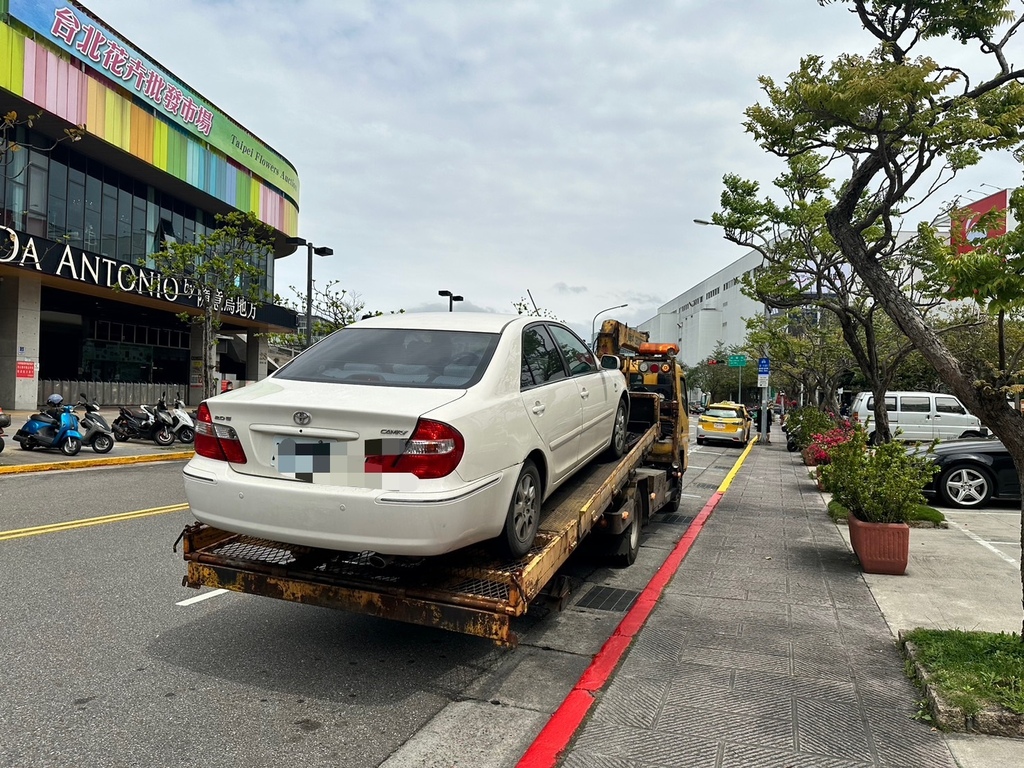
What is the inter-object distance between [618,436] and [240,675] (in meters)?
3.85

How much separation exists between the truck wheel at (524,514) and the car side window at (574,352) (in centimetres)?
134

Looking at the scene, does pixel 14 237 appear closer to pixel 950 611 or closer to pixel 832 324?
pixel 950 611

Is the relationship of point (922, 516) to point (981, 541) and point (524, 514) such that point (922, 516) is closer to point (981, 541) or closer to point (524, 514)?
point (981, 541)

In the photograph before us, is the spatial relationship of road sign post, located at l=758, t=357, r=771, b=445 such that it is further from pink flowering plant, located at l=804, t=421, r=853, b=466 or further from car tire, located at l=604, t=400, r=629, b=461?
car tire, located at l=604, t=400, r=629, b=461

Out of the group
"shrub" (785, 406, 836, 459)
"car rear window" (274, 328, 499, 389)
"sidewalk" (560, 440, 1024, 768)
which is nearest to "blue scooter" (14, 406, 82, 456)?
"car rear window" (274, 328, 499, 389)

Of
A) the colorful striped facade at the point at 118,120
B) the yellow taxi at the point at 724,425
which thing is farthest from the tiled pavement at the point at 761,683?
the colorful striped facade at the point at 118,120

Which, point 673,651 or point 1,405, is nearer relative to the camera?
point 673,651

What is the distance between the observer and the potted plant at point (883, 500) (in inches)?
264

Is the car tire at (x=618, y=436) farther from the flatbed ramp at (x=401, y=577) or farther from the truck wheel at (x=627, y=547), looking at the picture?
the flatbed ramp at (x=401, y=577)

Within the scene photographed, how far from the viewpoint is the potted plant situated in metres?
6.70

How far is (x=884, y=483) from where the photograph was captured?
6.82 m

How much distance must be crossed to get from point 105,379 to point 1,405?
8.31 m

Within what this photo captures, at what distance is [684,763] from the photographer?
3.28 meters

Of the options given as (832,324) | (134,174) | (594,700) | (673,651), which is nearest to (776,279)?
(673,651)
